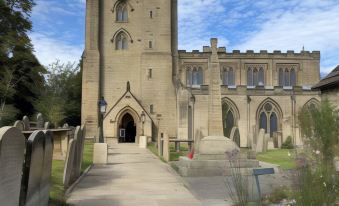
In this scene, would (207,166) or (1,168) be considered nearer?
(1,168)

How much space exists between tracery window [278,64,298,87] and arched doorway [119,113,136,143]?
19786 mm

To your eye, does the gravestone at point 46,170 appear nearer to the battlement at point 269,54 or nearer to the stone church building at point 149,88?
the stone church building at point 149,88

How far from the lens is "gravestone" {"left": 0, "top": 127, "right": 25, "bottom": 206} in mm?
5211

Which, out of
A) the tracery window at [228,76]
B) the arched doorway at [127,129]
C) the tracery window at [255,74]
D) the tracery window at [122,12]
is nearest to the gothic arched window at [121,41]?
the tracery window at [122,12]

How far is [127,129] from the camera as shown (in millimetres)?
48000

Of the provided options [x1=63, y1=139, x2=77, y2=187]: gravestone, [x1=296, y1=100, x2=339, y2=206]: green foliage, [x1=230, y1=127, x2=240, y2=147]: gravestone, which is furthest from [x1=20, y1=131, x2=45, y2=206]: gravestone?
[x1=230, y1=127, x2=240, y2=147]: gravestone

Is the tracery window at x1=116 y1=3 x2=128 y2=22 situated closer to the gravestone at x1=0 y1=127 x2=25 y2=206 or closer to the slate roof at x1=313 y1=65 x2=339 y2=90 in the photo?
the slate roof at x1=313 y1=65 x2=339 y2=90

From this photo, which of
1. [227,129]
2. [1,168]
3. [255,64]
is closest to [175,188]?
[1,168]

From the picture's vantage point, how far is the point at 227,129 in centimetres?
4284

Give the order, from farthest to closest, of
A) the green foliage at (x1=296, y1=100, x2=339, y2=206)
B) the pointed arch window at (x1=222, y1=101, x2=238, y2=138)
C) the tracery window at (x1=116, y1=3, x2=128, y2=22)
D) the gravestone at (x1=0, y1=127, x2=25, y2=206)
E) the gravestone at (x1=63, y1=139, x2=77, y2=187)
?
the tracery window at (x1=116, y1=3, x2=128, y2=22), the pointed arch window at (x1=222, y1=101, x2=238, y2=138), the gravestone at (x1=63, y1=139, x2=77, y2=187), the green foliage at (x1=296, y1=100, x2=339, y2=206), the gravestone at (x1=0, y1=127, x2=25, y2=206)

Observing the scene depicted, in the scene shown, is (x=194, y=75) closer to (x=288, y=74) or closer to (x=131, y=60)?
(x=131, y=60)

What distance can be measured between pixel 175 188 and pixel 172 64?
33.9 meters

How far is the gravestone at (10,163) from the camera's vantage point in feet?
17.1

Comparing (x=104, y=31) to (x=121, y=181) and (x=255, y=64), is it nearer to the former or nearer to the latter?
(x=255, y=64)
